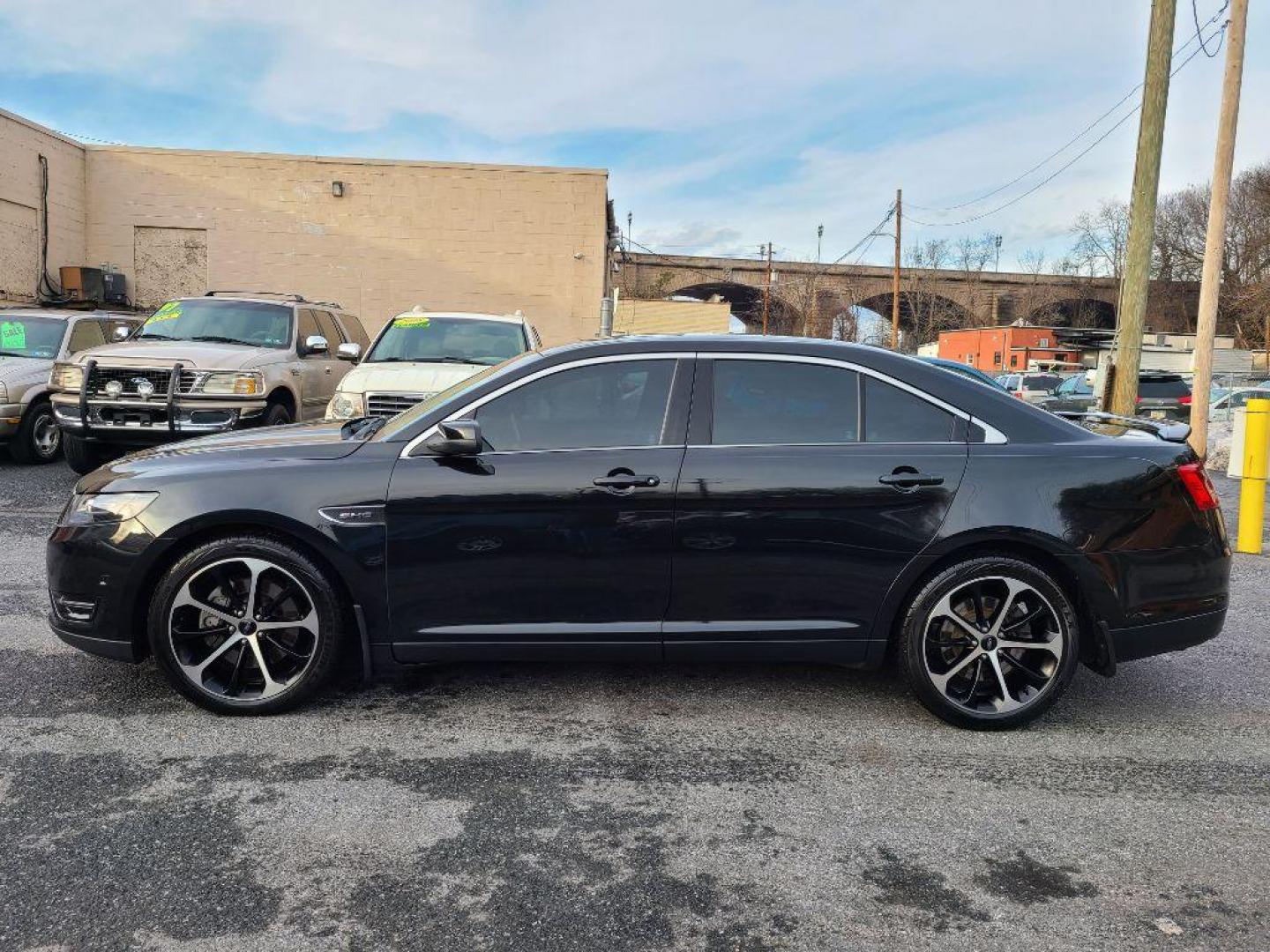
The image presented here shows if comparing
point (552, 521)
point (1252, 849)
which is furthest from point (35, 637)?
point (1252, 849)

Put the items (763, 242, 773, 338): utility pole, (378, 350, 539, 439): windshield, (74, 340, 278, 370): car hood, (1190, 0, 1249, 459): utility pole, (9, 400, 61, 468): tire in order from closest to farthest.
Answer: (378, 350, 539, 439): windshield
(74, 340, 278, 370): car hood
(9, 400, 61, 468): tire
(1190, 0, 1249, 459): utility pole
(763, 242, 773, 338): utility pole

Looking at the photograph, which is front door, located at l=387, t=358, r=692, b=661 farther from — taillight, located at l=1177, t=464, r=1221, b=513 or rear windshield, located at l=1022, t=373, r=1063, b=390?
rear windshield, located at l=1022, t=373, r=1063, b=390

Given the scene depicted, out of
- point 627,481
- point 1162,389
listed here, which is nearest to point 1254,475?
point 627,481

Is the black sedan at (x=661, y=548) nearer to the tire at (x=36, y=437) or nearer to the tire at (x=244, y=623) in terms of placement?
the tire at (x=244, y=623)

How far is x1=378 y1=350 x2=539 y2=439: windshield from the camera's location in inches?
155

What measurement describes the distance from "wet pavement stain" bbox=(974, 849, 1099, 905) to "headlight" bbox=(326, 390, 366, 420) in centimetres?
620

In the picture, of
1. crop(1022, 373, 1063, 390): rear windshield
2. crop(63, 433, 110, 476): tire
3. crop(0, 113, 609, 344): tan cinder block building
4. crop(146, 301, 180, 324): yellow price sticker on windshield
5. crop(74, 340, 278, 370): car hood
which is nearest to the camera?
crop(74, 340, 278, 370): car hood

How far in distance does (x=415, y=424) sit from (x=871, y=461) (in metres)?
1.88

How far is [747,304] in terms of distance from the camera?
69250mm

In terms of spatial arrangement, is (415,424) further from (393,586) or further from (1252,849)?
(1252,849)

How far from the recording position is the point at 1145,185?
1083 cm

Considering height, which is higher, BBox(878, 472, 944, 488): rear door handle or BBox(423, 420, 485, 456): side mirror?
BBox(423, 420, 485, 456): side mirror

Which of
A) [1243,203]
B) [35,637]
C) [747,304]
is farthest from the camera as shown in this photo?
[747,304]

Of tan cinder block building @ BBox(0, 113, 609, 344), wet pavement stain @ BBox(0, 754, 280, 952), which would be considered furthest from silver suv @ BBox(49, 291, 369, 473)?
tan cinder block building @ BBox(0, 113, 609, 344)
